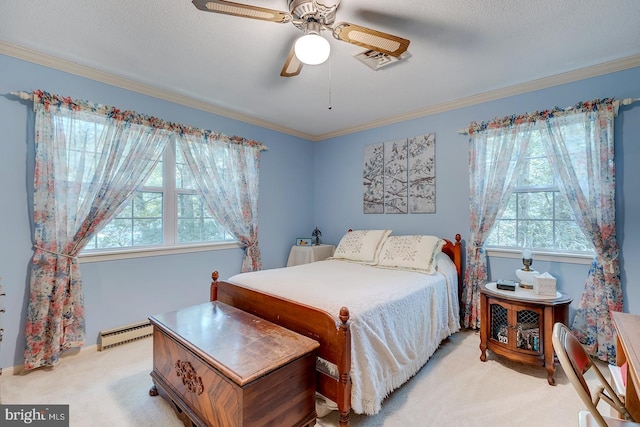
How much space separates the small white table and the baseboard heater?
1.84 metres

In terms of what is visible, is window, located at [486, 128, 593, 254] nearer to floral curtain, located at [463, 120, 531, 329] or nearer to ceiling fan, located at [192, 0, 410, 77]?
floral curtain, located at [463, 120, 531, 329]

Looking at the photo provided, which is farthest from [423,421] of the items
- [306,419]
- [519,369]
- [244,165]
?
[244,165]

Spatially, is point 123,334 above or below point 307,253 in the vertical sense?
below

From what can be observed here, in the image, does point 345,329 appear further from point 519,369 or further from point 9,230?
point 9,230

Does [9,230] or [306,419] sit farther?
[9,230]

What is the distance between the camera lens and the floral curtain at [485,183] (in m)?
2.75

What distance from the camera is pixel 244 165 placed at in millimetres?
3512

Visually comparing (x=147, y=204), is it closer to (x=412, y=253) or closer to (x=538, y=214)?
(x=412, y=253)

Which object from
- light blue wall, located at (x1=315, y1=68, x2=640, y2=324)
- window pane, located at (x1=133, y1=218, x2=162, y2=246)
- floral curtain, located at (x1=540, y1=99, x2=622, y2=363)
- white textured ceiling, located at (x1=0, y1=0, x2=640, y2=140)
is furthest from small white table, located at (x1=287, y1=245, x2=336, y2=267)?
floral curtain, located at (x1=540, y1=99, x2=622, y2=363)

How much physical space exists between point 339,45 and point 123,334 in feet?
10.2

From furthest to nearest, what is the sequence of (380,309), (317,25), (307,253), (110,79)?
(307,253) < (110,79) < (380,309) < (317,25)

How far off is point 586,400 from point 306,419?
1197mm

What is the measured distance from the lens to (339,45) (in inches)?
82.3

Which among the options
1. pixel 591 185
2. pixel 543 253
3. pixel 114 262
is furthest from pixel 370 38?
pixel 114 262
